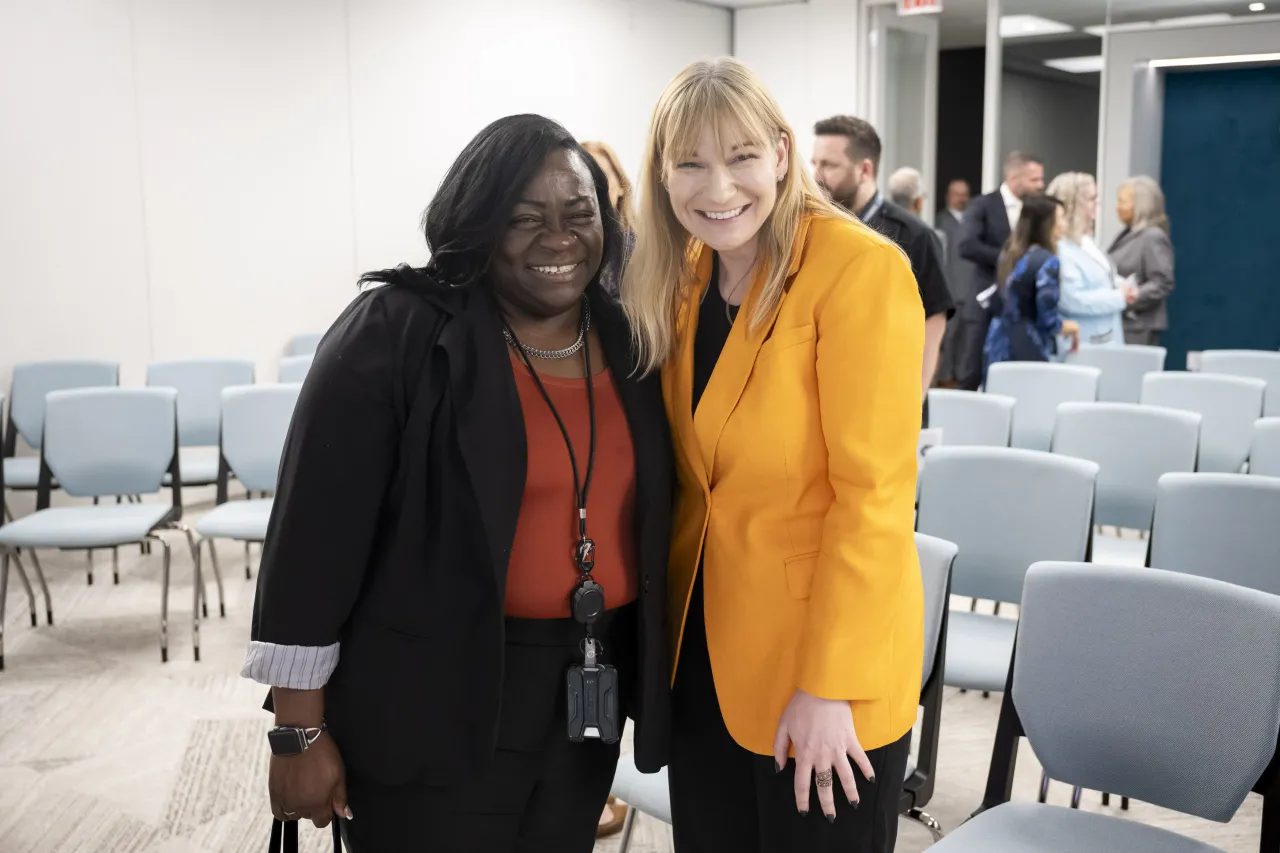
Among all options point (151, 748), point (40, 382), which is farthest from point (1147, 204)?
point (151, 748)

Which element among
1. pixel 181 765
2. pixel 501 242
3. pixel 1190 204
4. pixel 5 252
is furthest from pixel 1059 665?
pixel 1190 204

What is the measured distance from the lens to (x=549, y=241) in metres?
1.59

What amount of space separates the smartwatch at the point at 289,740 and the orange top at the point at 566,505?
325 mm

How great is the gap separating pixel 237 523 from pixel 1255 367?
4.92 m

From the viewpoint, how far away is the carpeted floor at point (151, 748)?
3021mm

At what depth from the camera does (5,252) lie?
6137 mm

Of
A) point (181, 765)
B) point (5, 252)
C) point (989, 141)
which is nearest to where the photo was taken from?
point (181, 765)

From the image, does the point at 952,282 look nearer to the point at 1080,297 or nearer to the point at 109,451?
the point at 1080,297

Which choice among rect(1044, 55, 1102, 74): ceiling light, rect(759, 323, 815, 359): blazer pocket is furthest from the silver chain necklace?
rect(1044, 55, 1102, 74): ceiling light

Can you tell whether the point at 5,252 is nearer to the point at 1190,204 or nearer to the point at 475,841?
the point at 475,841

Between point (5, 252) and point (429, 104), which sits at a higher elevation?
point (429, 104)

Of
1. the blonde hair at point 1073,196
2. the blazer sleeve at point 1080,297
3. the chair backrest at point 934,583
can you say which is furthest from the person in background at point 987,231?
the chair backrest at point 934,583

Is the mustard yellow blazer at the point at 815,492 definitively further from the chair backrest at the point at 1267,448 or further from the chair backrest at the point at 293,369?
the chair backrest at the point at 293,369

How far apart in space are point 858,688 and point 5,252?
6.07 meters
